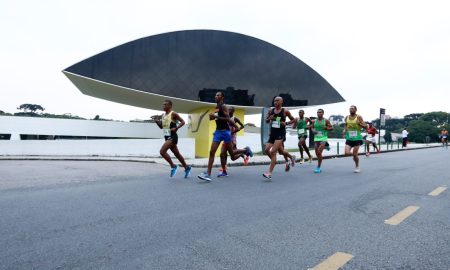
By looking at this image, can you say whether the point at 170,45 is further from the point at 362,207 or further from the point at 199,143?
the point at 362,207

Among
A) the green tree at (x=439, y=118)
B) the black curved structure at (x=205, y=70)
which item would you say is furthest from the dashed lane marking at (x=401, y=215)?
the green tree at (x=439, y=118)

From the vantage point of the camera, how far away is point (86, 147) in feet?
60.1

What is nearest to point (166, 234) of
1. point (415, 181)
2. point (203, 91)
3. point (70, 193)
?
point (70, 193)

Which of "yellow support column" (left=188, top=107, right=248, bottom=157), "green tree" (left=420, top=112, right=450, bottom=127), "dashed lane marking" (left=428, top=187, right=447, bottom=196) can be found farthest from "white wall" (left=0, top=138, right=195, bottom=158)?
"green tree" (left=420, top=112, right=450, bottom=127)

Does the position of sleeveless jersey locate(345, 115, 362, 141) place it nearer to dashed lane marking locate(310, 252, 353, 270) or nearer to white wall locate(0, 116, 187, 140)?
dashed lane marking locate(310, 252, 353, 270)

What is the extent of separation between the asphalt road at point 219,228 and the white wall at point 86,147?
12.4 metres

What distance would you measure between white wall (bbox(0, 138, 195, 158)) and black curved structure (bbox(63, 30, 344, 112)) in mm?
8885

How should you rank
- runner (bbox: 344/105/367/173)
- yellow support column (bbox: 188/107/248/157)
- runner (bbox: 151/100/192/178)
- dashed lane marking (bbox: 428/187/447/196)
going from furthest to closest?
yellow support column (bbox: 188/107/248/157) → runner (bbox: 344/105/367/173) → runner (bbox: 151/100/192/178) → dashed lane marking (bbox: 428/187/447/196)

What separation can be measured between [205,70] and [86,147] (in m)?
14.9

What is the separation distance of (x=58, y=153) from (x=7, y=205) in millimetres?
15440

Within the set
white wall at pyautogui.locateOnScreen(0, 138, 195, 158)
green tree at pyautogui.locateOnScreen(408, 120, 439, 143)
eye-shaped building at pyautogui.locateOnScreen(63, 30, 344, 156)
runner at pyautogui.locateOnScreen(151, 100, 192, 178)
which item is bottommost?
white wall at pyautogui.locateOnScreen(0, 138, 195, 158)

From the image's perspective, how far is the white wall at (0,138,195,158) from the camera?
1806 cm

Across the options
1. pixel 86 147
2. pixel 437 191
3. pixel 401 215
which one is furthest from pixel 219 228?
pixel 86 147

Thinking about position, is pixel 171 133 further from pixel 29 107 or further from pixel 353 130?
pixel 29 107
